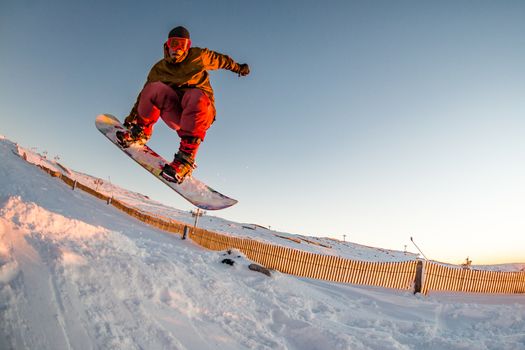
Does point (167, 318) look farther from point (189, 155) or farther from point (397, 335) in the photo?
point (397, 335)

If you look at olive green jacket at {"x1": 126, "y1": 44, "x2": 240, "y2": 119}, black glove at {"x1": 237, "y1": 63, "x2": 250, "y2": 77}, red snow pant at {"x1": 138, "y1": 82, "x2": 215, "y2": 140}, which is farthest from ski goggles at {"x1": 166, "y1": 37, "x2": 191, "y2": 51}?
black glove at {"x1": 237, "y1": 63, "x2": 250, "y2": 77}

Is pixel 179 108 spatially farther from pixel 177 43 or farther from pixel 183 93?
pixel 177 43

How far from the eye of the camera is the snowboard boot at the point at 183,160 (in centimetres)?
354

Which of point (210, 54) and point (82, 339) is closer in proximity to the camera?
point (82, 339)

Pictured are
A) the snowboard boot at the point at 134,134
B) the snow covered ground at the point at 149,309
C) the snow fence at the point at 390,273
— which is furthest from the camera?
the snow fence at the point at 390,273

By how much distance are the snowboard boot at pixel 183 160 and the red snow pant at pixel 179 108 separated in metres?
0.10

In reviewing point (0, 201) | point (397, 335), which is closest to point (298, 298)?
point (397, 335)

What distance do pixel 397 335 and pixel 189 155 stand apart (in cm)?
414

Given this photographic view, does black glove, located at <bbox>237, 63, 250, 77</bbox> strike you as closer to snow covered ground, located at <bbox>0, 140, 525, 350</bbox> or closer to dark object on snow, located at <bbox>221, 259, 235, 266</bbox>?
snow covered ground, located at <bbox>0, 140, 525, 350</bbox>

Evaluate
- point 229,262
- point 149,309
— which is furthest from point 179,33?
point 229,262

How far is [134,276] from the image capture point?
3252 millimetres

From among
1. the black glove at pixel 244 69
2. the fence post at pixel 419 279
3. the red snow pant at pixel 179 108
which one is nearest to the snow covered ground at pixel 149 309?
the red snow pant at pixel 179 108

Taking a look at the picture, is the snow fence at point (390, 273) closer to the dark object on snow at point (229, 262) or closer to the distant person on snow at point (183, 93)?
the dark object on snow at point (229, 262)

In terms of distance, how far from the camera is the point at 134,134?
13.1 ft
